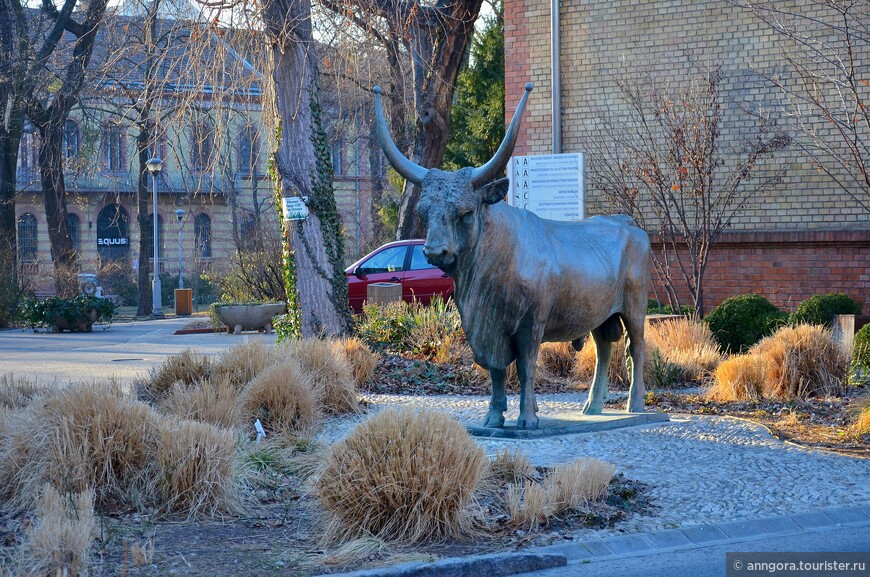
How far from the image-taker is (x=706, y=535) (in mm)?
6527

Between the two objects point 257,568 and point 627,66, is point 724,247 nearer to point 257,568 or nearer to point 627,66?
point 627,66

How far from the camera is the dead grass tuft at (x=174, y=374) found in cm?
1117

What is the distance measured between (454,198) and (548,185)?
10204mm

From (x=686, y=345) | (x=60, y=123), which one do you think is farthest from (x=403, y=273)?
(x=60, y=123)

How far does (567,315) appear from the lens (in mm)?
9031

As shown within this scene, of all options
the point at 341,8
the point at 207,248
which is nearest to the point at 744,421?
the point at 341,8

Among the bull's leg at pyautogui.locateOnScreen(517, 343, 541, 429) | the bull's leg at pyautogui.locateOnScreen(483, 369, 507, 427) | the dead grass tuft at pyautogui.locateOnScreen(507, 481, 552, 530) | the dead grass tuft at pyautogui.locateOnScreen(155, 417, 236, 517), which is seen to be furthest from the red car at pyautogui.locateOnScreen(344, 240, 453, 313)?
the dead grass tuft at pyautogui.locateOnScreen(507, 481, 552, 530)

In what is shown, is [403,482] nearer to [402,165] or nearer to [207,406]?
[402,165]

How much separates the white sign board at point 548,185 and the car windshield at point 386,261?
3.60 meters

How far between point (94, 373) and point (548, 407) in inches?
288

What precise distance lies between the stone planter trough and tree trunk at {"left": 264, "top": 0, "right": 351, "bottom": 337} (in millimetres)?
8800

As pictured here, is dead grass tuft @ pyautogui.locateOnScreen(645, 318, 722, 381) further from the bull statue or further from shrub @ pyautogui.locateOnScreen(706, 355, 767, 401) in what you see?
the bull statue

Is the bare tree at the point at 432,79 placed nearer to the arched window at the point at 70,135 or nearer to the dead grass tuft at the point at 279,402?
the arched window at the point at 70,135

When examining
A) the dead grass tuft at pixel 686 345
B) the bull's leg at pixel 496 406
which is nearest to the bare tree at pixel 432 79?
the dead grass tuft at pixel 686 345
